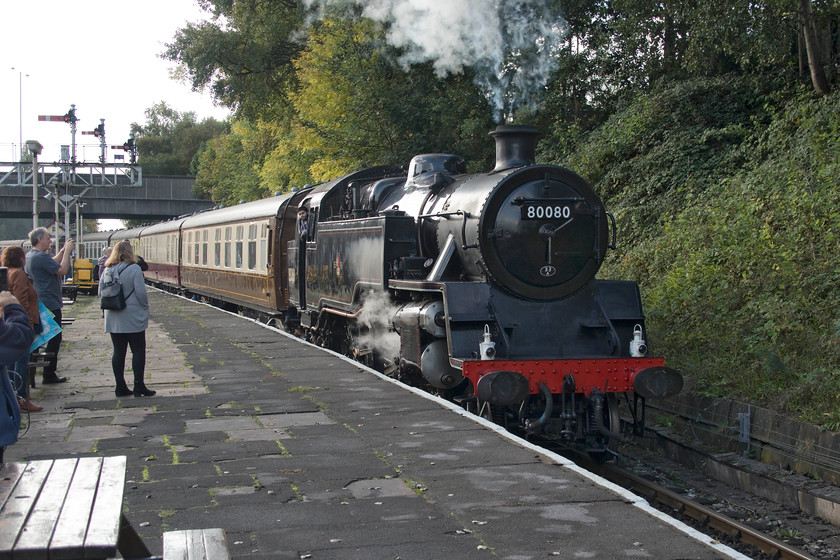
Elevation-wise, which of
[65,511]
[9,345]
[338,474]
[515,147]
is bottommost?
[338,474]

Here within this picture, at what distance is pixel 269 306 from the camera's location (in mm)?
16516

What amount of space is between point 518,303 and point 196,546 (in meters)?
5.22

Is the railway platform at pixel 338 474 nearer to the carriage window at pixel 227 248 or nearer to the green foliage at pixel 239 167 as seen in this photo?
the carriage window at pixel 227 248

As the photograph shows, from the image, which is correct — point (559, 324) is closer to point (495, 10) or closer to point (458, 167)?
point (458, 167)

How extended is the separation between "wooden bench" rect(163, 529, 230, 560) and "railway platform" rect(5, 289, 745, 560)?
0.57m

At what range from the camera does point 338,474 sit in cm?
541

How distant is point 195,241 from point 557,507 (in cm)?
2244

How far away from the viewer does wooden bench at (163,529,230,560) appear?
3236mm

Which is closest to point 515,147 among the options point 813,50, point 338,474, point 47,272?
point 338,474

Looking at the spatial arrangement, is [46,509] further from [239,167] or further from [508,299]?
[239,167]

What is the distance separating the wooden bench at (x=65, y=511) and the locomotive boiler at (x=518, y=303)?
13.4ft

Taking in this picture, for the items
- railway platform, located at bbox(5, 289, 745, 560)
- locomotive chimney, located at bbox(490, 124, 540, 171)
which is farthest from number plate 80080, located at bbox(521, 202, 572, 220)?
railway platform, located at bbox(5, 289, 745, 560)

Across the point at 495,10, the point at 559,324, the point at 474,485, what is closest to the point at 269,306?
the point at 495,10

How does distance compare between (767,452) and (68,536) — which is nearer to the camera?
(68,536)
